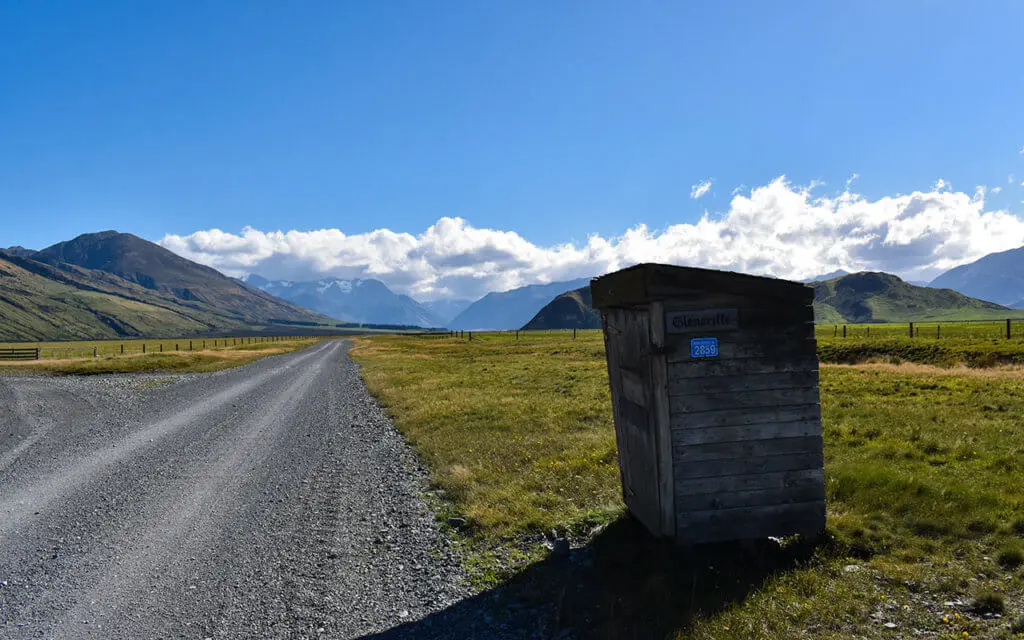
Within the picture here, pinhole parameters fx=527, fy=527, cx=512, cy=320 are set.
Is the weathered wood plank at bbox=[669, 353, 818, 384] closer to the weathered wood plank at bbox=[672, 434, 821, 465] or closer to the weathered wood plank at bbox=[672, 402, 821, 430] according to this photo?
the weathered wood plank at bbox=[672, 402, 821, 430]

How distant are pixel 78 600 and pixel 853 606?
914cm

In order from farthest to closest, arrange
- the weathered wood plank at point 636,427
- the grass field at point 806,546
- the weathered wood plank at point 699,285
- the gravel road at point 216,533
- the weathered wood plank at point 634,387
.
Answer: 1. the weathered wood plank at point 634,387
2. the weathered wood plank at point 636,427
3. the weathered wood plank at point 699,285
4. the gravel road at point 216,533
5. the grass field at point 806,546

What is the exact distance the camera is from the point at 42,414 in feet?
70.4

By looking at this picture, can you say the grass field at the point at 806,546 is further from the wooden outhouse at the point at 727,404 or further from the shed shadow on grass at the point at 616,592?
the wooden outhouse at the point at 727,404

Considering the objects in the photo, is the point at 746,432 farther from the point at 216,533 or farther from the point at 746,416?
the point at 216,533

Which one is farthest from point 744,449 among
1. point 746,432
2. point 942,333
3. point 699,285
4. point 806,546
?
point 942,333

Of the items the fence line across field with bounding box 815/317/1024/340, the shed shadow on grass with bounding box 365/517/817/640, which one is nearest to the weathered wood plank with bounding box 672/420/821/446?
the shed shadow on grass with bounding box 365/517/817/640

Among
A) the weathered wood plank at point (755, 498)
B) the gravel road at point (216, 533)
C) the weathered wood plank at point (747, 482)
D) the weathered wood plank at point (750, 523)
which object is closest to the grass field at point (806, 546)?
the weathered wood plank at point (750, 523)

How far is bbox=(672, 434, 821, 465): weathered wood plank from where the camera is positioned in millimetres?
6922

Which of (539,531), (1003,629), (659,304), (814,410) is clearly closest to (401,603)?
(539,531)

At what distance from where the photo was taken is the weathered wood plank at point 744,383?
6.86 metres

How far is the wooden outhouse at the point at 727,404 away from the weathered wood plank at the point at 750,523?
0.04 ft

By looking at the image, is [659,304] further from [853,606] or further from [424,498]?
[424,498]

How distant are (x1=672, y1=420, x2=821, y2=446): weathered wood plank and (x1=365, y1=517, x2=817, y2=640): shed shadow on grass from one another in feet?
4.65
